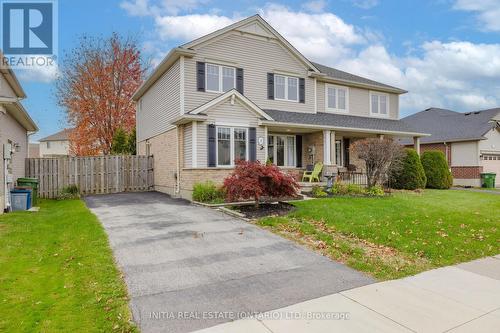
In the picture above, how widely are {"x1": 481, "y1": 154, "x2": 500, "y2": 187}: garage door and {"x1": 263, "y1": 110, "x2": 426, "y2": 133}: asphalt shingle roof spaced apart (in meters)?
9.07

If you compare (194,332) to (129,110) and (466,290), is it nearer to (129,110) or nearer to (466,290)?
(466,290)

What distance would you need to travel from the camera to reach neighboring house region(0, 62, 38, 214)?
35.9 ft

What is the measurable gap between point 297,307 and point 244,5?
15.8m

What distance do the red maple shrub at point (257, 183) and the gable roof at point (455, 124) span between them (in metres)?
16.3

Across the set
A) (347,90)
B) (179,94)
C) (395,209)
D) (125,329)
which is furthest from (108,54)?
(125,329)

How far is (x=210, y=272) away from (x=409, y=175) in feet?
49.6

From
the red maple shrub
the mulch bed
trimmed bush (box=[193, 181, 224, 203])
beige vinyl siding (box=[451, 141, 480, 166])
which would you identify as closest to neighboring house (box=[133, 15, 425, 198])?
trimmed bush (box=[193, 181, 224, 203])

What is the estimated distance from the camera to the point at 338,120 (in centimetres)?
1838

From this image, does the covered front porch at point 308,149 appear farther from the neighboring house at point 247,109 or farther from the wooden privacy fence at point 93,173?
the wooden privacy fence at point 93,173

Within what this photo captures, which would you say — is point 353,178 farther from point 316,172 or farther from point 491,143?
point 491,143

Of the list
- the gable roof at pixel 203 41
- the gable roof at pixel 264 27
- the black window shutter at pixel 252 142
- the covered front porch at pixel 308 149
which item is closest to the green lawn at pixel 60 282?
the black window shutter at pixel 252 142

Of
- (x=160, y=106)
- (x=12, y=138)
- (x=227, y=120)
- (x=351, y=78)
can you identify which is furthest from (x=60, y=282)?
(x=351, y=78)

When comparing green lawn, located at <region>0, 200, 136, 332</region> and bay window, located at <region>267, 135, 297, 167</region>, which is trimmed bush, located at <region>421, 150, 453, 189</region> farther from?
green lawn, located at <region>0, 200, 136, 332</region>

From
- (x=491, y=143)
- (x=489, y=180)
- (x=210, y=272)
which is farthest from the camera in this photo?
(x=491, y=143)
